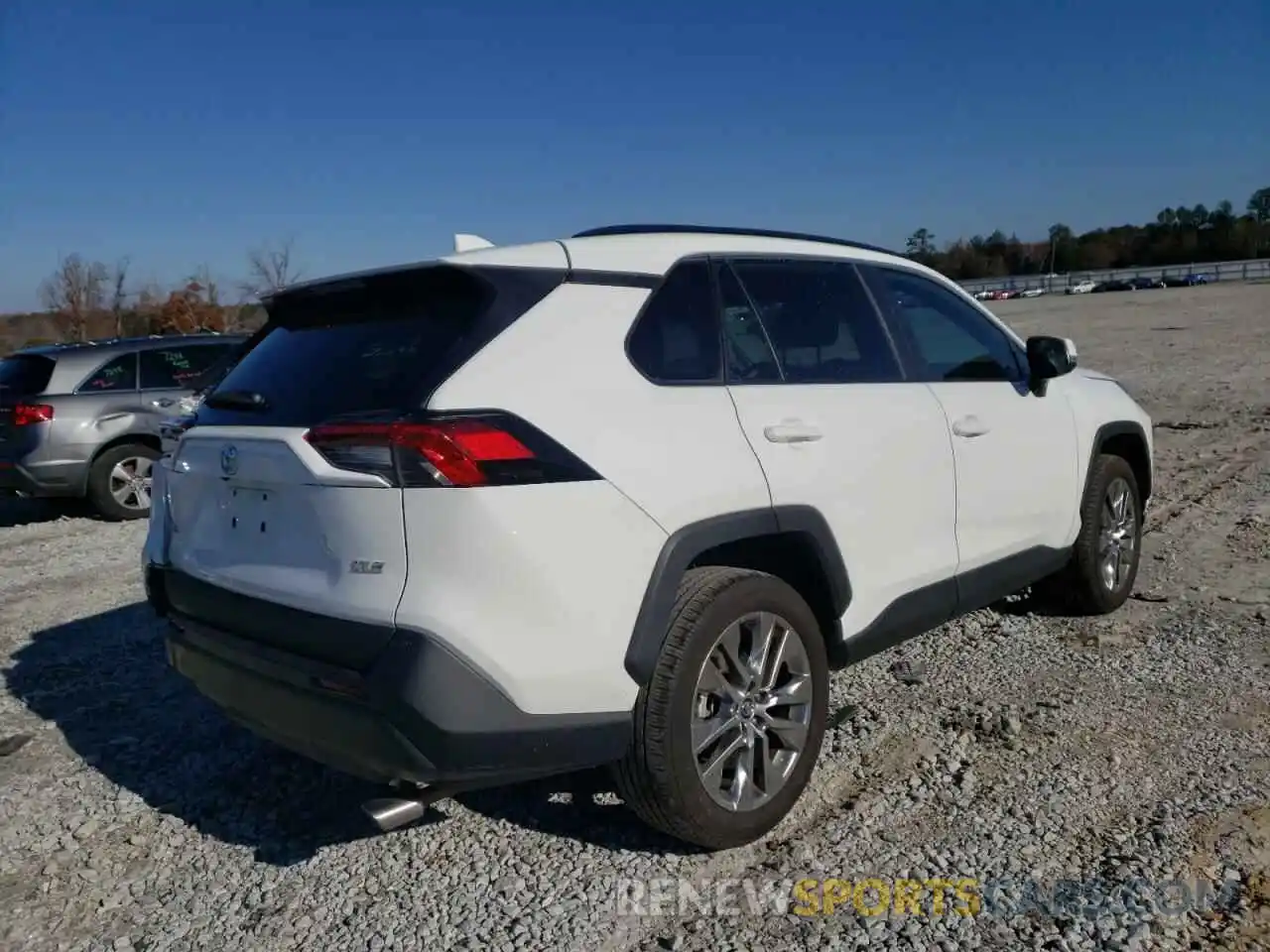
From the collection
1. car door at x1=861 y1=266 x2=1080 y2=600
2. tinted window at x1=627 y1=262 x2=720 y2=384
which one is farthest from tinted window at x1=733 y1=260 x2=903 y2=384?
tinted window at x1=627 y1=262 x2=720 y2=384

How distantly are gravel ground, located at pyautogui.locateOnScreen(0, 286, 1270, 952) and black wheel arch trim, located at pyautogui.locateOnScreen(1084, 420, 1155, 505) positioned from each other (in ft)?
2.17

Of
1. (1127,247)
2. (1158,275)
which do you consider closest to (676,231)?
(1158,275)

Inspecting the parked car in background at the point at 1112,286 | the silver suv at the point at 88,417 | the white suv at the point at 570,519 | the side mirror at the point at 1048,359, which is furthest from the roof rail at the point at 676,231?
the parked car in background at the point at 1112,286

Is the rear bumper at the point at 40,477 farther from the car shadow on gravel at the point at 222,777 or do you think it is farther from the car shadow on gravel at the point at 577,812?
the car shadow on gravel at the point at 577,812

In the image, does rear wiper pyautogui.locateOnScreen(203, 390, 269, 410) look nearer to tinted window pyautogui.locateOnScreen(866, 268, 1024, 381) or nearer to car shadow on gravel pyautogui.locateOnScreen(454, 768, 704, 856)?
car shadow on gravel pyautogui.locateOnScreen(454, 768, 704, 856)

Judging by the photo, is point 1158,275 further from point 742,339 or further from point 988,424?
point 742,339

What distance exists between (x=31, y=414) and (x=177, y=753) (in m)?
6.11

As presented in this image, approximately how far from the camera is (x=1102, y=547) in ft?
16.2

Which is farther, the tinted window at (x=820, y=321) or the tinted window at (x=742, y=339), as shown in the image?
the tinted window at (x=820, y=321)

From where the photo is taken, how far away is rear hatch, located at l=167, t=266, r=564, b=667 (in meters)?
2.50

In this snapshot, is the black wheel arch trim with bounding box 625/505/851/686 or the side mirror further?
the side mirror

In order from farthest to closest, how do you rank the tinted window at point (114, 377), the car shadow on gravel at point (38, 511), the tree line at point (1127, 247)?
the tree line at point (1127, 247) → the car shadow on gravel at point (38, 511) → the tinted window at point (114, 377)

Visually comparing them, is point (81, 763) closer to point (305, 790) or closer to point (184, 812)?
point (184, 812)

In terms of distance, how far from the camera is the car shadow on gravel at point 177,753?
3.39 metres
